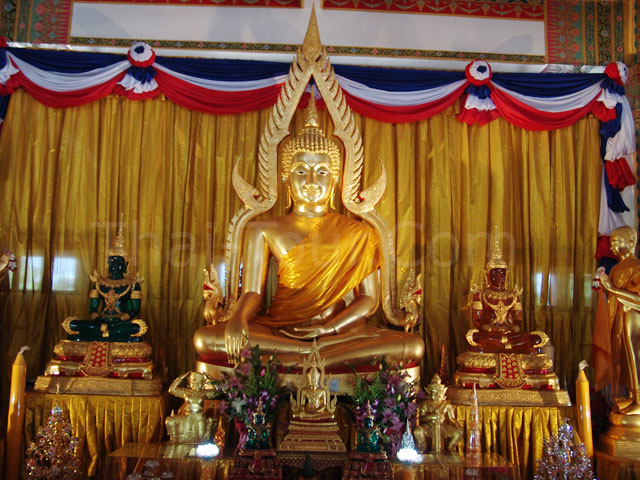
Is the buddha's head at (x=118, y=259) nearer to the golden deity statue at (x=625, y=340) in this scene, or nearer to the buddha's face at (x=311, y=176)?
the buddha's face at (x=311, y=176)

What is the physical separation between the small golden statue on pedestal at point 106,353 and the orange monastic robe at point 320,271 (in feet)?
2.88

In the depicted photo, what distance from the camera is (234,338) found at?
4.38 metres

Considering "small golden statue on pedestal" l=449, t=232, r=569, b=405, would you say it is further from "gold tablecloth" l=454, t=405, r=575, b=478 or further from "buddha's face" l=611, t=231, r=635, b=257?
"buddha's face" l=611, t=231, r=635, b=257

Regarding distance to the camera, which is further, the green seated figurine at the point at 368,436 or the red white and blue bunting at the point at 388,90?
the red white and blue bunting at the point at 388,90

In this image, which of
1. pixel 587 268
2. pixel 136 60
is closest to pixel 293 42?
pixel 136 60

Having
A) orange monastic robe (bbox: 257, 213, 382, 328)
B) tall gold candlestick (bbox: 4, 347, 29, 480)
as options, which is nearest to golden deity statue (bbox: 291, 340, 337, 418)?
orange monastic robe (bbox: 257, 213, 382, 328)

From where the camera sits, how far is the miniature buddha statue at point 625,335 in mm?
4344

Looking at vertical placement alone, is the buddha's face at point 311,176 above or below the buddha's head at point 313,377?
above

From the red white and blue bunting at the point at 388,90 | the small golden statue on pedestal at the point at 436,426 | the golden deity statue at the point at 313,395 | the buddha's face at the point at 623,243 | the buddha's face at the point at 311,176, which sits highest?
the red white and blue bunting at the point at 388,90

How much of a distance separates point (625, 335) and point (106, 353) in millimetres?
3426

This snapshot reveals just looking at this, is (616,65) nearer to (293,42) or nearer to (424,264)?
(424,264)

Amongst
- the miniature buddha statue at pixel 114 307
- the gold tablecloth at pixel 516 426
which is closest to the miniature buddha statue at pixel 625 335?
the gold tablecloth at pixel 516 426

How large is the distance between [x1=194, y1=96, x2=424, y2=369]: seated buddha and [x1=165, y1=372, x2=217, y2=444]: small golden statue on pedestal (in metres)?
0.42

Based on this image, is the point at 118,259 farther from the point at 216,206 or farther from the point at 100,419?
the point at 100,419
